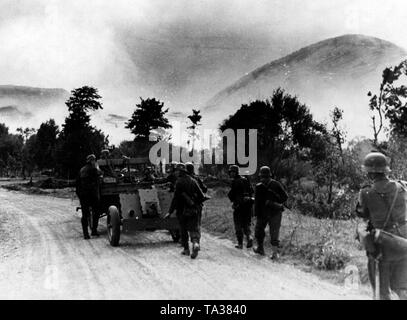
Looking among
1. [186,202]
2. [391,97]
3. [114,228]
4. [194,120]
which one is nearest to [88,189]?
[114,228]

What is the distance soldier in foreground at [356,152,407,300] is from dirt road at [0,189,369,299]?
1073 mm

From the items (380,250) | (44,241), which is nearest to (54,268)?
(44,241)

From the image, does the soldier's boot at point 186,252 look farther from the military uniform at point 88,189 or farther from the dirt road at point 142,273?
the military uniform at point 88,189

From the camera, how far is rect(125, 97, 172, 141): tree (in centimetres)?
6325

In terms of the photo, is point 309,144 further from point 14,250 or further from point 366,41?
point 366,41

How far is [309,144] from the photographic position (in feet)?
156

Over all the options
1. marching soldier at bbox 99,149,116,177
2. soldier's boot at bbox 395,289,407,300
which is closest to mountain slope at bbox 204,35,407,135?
marching soldier at bbox 99,149,116,177

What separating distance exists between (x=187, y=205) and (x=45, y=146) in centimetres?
6814

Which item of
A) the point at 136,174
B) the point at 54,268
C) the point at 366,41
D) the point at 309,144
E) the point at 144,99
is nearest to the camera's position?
the point at 54,268

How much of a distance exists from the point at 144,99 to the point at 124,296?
5958cm

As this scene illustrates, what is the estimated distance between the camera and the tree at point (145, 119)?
6325 cm

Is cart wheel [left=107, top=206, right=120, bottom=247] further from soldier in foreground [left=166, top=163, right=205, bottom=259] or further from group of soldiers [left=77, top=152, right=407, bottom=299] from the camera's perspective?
soldier in foreground [left=166, top=163, right=205, bottom=259]

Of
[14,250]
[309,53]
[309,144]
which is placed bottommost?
[14,250]

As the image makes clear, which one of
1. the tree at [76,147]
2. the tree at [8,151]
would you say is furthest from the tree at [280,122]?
the tree at [8,151]
